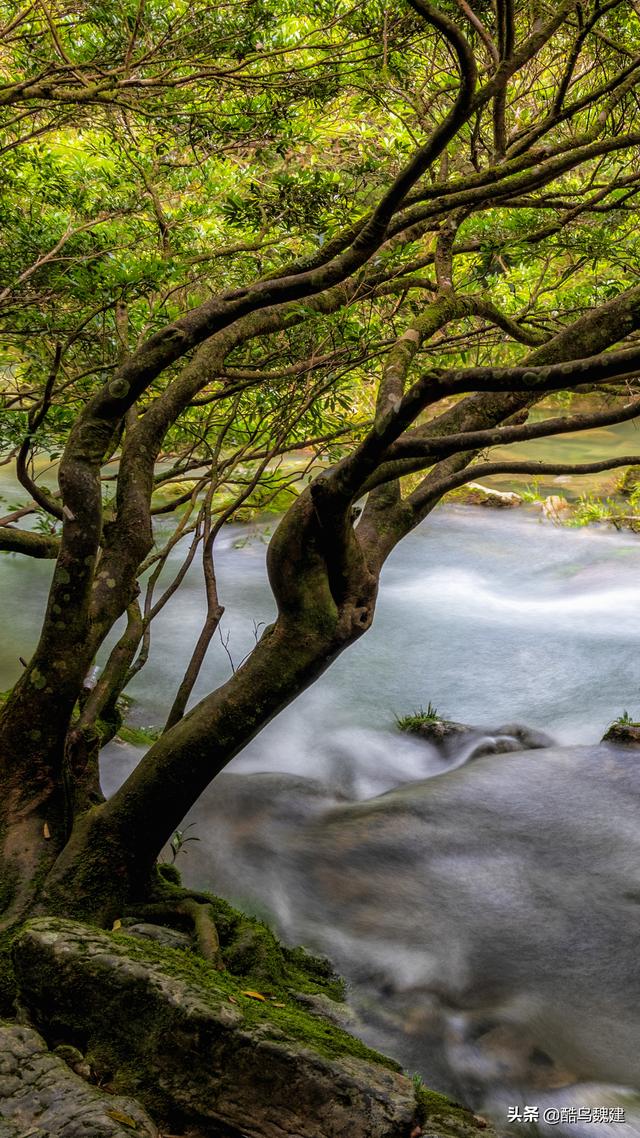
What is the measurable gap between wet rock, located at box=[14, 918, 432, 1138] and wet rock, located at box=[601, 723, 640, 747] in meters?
5.60

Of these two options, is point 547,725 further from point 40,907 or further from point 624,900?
point 40,907

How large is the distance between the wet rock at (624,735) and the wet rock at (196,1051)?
18.4 ft

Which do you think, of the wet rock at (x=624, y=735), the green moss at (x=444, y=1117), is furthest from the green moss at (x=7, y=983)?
the wet rock at (x=624, y=735)

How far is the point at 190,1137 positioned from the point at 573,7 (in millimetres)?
5041

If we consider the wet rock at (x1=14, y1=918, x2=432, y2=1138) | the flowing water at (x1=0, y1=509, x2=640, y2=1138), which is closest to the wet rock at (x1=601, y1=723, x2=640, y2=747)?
the flowing water at (x1=0, y1=509, x2=640, y2=1138)

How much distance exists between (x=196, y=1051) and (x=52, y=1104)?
0.50 metres

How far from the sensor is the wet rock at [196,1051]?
2588 millimetres

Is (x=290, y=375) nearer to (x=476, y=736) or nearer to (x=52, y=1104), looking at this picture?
(x=52, y=1104)

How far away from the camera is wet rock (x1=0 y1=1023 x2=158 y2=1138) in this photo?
7.26ft

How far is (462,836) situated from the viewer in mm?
6434

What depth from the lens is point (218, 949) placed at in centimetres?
374

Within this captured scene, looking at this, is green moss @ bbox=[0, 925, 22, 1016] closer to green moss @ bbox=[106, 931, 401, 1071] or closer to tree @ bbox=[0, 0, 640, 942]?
tree @ bbox=[0, 0, 640, 942]

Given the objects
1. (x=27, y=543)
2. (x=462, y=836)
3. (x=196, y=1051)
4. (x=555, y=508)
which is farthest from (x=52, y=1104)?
(x=555, y=508)

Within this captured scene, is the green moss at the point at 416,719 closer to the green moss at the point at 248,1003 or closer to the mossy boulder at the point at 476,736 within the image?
the mossy boulder at the point at 476,736
